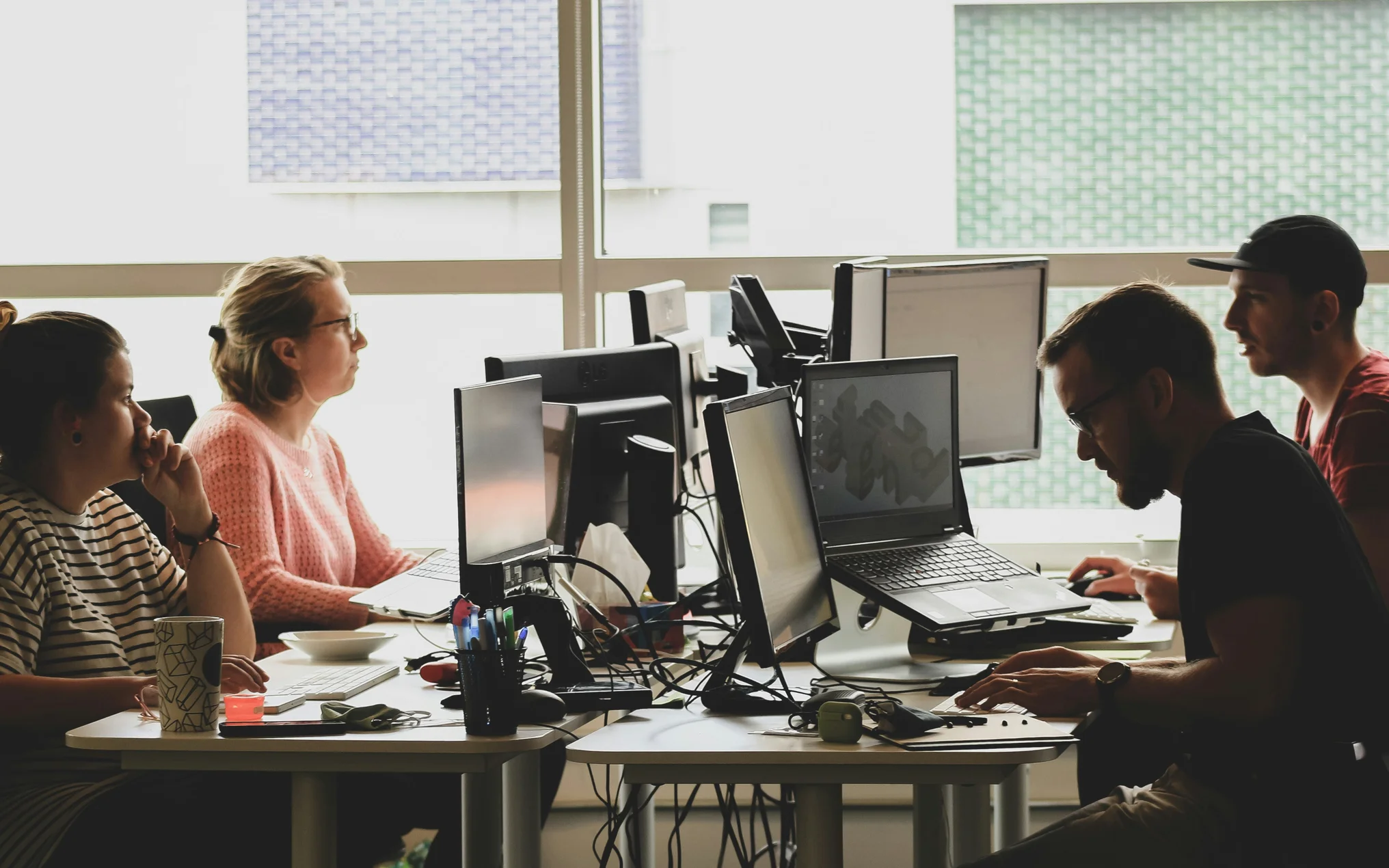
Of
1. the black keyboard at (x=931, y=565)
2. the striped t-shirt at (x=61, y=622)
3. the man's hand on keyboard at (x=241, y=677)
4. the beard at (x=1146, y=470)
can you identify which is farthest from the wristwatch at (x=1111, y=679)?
the striped t-shirt at (x=61, y=622)

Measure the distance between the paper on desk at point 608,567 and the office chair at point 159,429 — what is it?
930mm

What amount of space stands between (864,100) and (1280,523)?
2.13 meters

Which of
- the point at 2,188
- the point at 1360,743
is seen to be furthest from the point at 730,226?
the point at 1360,743

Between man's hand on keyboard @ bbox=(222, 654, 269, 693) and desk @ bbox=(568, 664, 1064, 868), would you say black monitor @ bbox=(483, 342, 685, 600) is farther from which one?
desk @ bbox=(568, 664, 1064, 868)

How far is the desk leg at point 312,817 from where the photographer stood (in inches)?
66.1

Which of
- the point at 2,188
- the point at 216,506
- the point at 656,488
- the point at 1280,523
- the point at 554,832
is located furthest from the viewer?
the point at 2,188

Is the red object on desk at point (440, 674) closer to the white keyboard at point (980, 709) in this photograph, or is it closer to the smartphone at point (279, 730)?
the smartphone at point (279, 730)

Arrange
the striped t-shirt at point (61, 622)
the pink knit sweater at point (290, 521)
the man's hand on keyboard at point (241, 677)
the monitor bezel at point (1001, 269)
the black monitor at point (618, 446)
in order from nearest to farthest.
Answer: the striped t-shirt at point (61, 622), the man's hand on keyboard at point (241, 677), the black monitor at point (618, 446), the pink knit sweater at point (290, 521), the monitor bezel at point (1001, 269)

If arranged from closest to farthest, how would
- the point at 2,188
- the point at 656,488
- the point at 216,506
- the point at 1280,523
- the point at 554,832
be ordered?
the point at 1280,523 → the point at 656,488 → the point at 216,506 → the point at 554,832 → the point at 2,188

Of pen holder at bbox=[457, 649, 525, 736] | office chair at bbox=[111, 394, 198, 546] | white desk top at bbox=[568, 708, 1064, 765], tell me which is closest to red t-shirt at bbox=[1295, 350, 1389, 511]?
white desk top at bbox=[568, 708, 1064, 765]

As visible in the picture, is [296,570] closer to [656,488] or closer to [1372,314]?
[656,488]

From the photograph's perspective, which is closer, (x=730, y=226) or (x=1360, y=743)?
(x=1360, y=743)

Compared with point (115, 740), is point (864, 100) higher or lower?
higher

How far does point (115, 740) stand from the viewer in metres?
1.65
